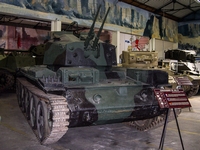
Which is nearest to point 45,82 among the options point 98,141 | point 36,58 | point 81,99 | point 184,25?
point 81,99

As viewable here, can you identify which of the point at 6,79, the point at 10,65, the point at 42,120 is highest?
the point at 10,65

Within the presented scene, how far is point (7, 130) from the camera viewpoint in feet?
22.0

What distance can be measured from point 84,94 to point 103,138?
154 centimetres

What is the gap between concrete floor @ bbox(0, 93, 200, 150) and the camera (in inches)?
220

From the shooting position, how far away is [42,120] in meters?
5.37

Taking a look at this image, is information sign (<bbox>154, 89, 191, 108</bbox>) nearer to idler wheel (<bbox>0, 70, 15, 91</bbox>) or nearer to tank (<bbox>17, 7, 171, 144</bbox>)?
tank (<bbox>17, 7, 171, 144</bbox>)

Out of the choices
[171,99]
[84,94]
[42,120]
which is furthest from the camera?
[42,120]

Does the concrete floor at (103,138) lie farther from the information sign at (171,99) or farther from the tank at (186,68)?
the tank at (186,68)

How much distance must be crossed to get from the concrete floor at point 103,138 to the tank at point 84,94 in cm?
36

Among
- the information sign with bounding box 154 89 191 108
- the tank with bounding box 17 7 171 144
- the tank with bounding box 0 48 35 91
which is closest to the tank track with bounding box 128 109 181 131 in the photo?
the tank with bounding box 17 7 171 144

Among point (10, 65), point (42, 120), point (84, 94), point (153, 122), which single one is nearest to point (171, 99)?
point (84, 94)

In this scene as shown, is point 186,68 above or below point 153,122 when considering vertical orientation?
above

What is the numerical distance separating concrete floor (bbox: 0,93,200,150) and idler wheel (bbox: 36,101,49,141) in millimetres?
288

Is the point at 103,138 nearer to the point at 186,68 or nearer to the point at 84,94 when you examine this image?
A: the point at 84,94
